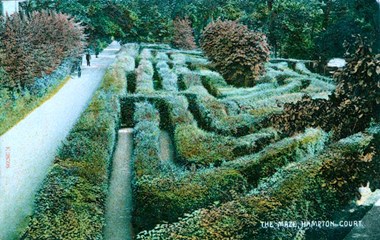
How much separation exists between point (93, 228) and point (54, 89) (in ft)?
24.3

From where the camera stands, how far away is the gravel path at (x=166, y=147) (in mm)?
10238

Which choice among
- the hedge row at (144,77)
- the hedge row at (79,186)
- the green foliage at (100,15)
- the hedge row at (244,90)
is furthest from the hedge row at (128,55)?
the hedge row at (79,186)

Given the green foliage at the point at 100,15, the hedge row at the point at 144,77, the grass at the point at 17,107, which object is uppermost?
the green foliage at the point at 100,15

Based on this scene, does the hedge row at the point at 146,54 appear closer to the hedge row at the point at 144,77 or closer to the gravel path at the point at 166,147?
the hedge row at the point at 144,77

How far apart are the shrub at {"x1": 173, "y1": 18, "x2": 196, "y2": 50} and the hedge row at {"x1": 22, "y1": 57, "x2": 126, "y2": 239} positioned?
96.9 inches

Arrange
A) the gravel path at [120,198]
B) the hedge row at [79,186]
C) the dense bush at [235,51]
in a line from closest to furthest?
1. the hedge row at [79,186]
2. the gravel path at [120,198]
3. the dense bush at [235,51]

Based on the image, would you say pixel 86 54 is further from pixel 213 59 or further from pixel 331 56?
pixel 331 56

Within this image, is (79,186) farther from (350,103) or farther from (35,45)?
(35,45)

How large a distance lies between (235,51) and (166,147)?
5.88m

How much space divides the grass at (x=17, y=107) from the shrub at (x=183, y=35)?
3504 mm

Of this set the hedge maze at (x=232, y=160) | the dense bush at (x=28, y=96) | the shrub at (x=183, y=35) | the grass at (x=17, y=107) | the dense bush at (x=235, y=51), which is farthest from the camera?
the dense bush at (x=235, y=51)

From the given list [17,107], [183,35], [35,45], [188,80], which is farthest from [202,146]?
[35,45]

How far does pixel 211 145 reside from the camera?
1021 cm

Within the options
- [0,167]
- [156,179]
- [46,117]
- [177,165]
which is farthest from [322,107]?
[46,117]
